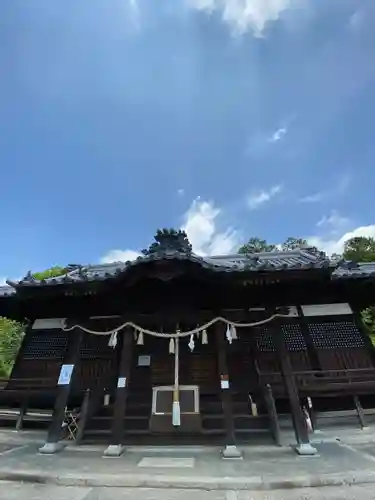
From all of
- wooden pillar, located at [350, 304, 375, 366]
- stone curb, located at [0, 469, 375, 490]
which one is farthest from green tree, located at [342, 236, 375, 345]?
stone curb, located at [0, 469, 375, 490]

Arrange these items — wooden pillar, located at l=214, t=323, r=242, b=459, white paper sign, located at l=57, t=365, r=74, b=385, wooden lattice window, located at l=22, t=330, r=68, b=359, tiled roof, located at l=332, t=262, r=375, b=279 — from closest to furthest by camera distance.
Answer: wooden pillar, located at l=214, t=323, r=242, b=459, white paper sign, located at l=57, t=365, r=74, b=385, tiled roof, located at l=332, t=262, r=375, b=279, wooden lattice window, located at l=22, t=330, r=68, b=359

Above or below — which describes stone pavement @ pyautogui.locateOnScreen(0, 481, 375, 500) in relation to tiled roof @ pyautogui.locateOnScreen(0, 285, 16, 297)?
below

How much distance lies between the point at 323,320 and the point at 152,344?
17.2 ft

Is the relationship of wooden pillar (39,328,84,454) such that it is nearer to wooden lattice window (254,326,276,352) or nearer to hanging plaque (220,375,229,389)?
hanging plaque (220,375,229,389)

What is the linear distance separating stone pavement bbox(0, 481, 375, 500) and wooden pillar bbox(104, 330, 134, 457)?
1767mm

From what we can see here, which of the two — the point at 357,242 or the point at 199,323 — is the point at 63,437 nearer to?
the point at 199,323

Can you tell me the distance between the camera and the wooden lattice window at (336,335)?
9.61 meters

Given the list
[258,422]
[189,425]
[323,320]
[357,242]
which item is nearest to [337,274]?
[323,320]

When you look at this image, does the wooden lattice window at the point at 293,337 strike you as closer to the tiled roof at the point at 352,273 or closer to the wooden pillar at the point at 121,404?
the tiled roof at the point at 352,273

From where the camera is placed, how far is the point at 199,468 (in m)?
5.68

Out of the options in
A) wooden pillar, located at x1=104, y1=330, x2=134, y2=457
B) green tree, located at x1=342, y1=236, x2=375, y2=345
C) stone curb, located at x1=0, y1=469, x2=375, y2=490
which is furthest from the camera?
green tree, located at x1=342, y1=236, x2=375, y2=345

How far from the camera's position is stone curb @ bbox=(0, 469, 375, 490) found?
4.82 metres

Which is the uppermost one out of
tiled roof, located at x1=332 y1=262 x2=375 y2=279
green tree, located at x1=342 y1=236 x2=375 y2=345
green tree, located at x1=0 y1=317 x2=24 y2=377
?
green tree, located at x1=342 y1=236 x2=375 y2=345

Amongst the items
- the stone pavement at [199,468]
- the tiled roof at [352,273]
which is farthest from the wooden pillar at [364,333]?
the stone pavement at [199,468]
